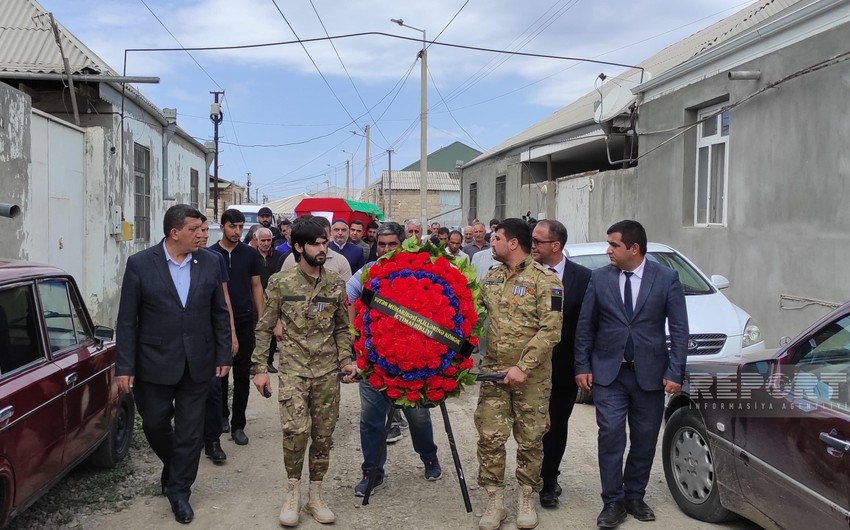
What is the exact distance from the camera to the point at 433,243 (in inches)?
179

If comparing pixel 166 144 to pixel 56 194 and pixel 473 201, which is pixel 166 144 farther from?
pixel 473 201

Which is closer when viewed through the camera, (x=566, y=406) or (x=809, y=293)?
(x=566, y=406)

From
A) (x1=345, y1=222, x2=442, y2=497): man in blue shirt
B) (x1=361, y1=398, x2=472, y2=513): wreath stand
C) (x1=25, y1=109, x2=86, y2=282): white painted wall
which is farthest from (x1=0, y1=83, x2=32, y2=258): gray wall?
(x1=361, y1=398, x2=472, y2=513): wreath stand

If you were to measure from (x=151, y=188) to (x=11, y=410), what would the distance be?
11.6m

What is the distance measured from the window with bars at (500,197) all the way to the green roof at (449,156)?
39.5 metres

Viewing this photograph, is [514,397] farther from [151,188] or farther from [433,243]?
[151,188]

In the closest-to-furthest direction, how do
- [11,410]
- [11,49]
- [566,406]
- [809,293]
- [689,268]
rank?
[11,410] < [566,406] < [689,268] < [809,293] < [11,49]

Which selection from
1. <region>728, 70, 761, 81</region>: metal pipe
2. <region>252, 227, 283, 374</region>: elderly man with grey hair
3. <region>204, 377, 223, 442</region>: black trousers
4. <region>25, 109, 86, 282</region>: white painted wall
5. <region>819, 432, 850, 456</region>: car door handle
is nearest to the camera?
<region>819, 432, 850, 456</region>: car door handle

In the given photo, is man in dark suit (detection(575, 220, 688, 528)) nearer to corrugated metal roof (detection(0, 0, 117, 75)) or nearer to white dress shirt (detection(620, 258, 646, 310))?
white dress shirt (detection(620, 258, 646, 310))

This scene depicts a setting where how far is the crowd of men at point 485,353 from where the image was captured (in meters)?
4.42

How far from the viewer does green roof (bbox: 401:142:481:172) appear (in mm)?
64312

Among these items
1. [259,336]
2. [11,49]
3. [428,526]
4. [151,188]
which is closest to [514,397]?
[428,526]

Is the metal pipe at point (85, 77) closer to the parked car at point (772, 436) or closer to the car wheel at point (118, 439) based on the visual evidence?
the car wheel at point (118, 439)

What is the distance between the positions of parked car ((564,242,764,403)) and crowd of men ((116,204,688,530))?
2061 mm
